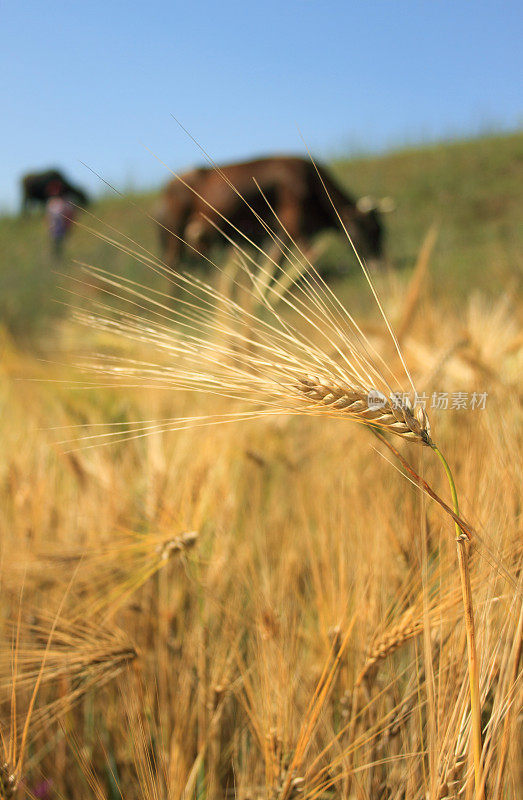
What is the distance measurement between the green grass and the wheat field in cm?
249

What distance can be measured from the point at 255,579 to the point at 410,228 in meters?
5.96

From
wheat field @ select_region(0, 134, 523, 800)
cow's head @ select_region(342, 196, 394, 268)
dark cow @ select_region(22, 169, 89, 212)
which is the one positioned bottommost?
wheat field @ select_region(0, 134, 523, 800)

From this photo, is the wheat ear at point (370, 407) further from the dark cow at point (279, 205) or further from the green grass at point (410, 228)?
the dark cow at point (279, 205)

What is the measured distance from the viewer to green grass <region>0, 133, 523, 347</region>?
4.32 metres

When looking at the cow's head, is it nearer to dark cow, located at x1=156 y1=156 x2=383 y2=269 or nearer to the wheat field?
dark cow, located at x1=156 y1=156 x2=383 y2=269

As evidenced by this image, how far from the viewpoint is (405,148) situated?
7.65 meters

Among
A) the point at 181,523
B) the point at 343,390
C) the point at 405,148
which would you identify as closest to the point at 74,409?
the point at 181,523

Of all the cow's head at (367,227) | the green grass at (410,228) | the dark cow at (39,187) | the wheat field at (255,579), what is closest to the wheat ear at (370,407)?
the wheat field at (255,579)

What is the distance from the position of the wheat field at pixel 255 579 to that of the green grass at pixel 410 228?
249 centimetres

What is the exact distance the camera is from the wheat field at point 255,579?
0.40m

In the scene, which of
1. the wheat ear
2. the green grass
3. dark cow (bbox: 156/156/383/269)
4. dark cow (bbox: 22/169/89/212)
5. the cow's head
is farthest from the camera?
dark cow (bbox: 22/169/89/212)

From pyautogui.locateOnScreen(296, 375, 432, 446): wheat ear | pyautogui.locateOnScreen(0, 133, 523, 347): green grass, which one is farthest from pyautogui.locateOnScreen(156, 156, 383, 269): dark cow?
pyautogui.locateOnScreen(296, 375, 432, 446): wheat ear

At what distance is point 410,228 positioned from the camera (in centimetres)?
600

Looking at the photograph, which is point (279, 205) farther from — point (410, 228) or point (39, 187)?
point (39, 187)
